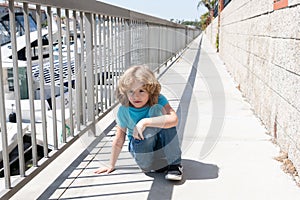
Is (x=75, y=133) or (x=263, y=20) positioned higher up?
(x=263, y=20)

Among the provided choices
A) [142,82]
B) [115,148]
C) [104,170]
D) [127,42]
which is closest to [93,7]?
[142,82]

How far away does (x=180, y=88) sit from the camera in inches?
261

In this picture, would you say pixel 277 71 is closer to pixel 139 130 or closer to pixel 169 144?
pixel 169 144

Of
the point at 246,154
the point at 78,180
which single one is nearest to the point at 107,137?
the point at 78,180

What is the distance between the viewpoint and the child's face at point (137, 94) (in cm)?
266

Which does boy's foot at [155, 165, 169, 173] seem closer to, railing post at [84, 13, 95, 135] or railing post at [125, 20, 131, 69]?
railing post at [84, 13, 95, 135]

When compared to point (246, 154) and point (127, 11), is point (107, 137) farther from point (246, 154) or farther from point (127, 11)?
point (127, 11)

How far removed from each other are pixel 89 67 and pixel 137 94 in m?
1.06

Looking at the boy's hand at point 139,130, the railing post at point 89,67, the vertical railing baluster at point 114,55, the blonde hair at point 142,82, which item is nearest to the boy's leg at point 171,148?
the boy's hand at point 139,130

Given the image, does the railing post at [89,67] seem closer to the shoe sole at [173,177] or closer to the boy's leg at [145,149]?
the boy's leg at [145,149]

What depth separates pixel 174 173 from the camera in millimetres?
2668

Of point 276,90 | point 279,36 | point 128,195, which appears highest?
point 279,36

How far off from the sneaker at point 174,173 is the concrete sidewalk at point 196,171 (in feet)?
0.15

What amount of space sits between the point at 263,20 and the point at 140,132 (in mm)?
2584
